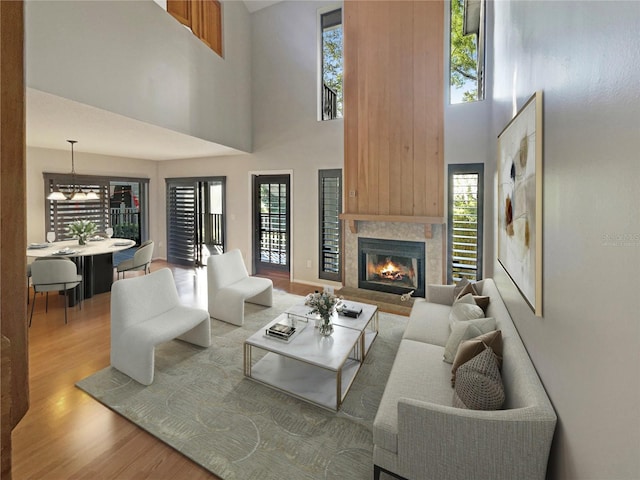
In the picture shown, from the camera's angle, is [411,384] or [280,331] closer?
[411,384]

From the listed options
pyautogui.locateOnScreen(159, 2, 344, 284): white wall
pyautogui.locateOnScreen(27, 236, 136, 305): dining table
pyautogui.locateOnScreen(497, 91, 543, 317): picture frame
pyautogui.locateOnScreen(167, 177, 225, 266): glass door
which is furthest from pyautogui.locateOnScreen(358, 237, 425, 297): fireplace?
pyautogui.locateOnScreen(27, 236, 136, 305): dining table

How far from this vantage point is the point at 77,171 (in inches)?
224

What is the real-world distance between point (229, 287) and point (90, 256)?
248 cm

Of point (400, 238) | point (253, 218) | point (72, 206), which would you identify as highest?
point (72, 206)

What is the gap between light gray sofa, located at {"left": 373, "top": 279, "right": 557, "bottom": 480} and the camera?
1316 mm

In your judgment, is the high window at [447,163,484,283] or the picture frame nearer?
the picture frame

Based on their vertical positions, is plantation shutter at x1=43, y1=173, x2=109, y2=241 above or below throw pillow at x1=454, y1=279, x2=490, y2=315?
above

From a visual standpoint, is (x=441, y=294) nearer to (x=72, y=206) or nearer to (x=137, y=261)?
(x=137, y=261)

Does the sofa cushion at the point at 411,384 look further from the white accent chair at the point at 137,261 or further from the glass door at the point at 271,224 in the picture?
the white accent chair at the point at 137,261

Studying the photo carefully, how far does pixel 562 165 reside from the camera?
1.31 meters

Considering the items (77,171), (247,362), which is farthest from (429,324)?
(77,171)

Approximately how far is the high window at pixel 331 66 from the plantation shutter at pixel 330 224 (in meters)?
1.12

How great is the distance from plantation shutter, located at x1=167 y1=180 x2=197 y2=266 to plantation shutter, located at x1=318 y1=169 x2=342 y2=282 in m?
3.15

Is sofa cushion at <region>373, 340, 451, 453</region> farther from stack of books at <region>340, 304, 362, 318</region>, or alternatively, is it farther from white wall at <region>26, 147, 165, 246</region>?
white wall at <region>26, 147, 165, 246</region>
